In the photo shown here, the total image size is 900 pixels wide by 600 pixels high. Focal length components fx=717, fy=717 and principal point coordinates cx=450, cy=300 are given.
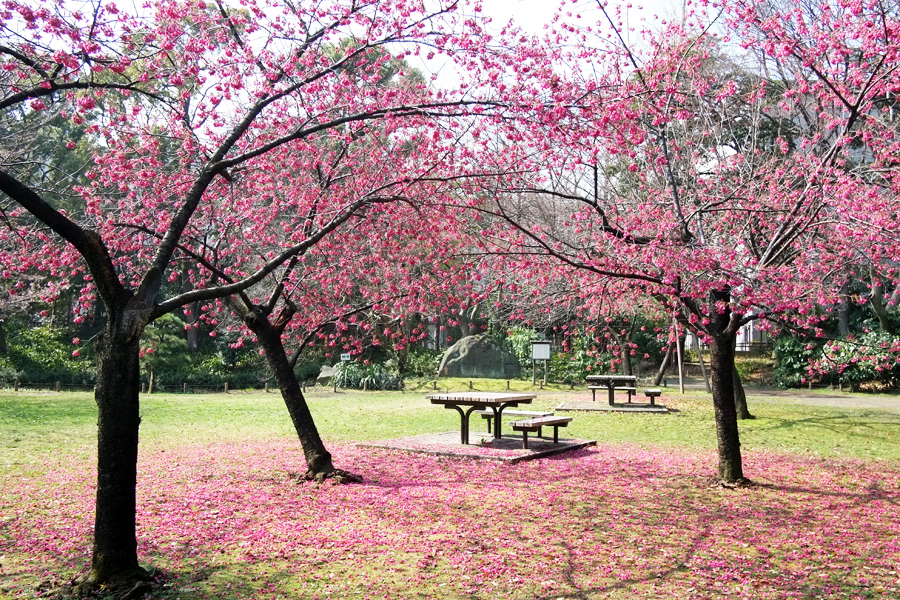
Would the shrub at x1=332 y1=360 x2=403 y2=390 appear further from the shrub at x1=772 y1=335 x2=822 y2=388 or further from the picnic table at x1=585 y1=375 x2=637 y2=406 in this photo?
the shrub at x1=772 y1=335 x2=822 y2=388

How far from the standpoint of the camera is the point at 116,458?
4598mm

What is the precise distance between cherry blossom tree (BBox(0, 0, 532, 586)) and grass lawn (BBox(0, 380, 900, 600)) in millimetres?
1169

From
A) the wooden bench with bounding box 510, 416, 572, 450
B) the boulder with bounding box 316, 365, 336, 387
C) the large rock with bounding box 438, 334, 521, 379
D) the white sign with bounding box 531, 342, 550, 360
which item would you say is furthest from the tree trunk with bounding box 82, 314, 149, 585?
the large rock with bounding box 438, 334, 521, 379

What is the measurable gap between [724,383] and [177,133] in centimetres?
633

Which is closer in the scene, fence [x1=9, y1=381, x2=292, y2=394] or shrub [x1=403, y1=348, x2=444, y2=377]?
fence [x1=9, y1=381, x2=292, y2=394]

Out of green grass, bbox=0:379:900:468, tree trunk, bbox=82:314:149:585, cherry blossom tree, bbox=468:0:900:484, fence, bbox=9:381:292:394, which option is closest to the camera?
tree trunk, bbox=82:314:149:585

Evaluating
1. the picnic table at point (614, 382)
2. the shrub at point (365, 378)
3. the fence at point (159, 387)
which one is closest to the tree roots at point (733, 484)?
the picnic table at point (614, 382)

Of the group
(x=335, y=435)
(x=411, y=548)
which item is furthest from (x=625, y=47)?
(x=335, y=435)

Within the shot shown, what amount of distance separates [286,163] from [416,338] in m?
3.51

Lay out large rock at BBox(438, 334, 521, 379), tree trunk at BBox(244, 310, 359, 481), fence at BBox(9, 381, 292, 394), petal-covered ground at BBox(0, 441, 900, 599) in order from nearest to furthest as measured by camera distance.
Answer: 1. petal-covered ground at BBox(0, 441, 900, 599)
2. tree trunk at BBox(244, 310, 359, 481)
3. fence at BBox(9, 381, 292, 394)
4. large rock at BBox(438, 334, 521, 379)

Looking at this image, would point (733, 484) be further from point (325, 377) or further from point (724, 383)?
point (325, 377)

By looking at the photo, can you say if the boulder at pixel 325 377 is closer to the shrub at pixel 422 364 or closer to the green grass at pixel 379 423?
the shrub at pixel 422 364

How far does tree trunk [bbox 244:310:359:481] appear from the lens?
8.11m

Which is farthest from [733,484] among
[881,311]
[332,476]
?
[881,311]
